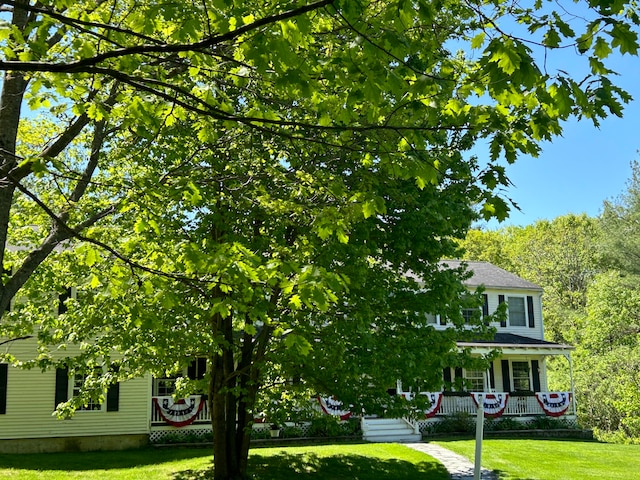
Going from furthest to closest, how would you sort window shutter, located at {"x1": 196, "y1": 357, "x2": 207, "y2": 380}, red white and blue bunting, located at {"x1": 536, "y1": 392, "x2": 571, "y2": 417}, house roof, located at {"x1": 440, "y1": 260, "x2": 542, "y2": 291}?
house roof, located at {"x1": 440, "y1": 260, "x2": 542, "y2": 291}, red white and blue bunting, located at {"x1": 536, "y1": 392, "x2": 571, "y2": 417}, window shutter, located at {"x1": 196, "y1": 357, "x2": 207, "y2": 380}

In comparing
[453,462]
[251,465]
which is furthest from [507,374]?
[251,465]

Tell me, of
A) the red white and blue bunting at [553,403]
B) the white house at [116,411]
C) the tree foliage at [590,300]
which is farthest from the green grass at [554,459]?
the tree foliage at [590,300]

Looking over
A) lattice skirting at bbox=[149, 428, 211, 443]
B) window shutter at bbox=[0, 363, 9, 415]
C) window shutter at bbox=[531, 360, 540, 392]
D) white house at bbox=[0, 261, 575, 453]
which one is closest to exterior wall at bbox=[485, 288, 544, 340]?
window shutter at bbox=[531, 360, 540, 392]

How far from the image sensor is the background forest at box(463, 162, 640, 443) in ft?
95.0

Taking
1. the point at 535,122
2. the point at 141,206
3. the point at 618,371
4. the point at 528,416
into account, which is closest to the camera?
the point at 535,122

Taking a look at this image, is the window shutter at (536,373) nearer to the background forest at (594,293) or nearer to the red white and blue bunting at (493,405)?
the background forest at (594,293)

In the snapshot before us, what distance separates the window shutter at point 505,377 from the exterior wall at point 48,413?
1682 centimetres

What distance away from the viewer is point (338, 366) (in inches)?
409

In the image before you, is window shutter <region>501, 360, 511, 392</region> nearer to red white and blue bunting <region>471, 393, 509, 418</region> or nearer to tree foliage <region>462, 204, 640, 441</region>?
red white and blue bunting <region>471, 393, 509, 418</region>

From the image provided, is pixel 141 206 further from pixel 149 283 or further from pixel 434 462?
pixel 434 462

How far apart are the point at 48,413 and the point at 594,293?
1077 inches

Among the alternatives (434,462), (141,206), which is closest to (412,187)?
(141,206)

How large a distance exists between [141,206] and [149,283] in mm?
1313

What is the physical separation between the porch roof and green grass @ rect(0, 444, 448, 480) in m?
9.47
